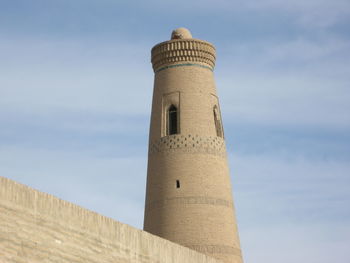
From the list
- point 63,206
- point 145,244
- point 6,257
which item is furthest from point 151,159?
point 6,257

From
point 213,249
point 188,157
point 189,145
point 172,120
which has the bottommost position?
point 213,249

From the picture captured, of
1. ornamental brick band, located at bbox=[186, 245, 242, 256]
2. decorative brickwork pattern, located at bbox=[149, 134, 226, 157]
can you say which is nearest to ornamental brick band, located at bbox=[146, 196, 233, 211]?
ornamental brick band, located at bbox=[186, 245, 242, 256]

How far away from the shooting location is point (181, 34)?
21.0 meters

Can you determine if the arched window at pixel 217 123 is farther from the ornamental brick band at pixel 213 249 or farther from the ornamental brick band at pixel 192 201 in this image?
the ornamental brick band at pixel 213 249

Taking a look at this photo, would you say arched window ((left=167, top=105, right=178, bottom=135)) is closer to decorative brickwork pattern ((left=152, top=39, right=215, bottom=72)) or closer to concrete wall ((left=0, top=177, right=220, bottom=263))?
decorative brickwork pattern ((left=152, top=39, right=215, bottom=72))

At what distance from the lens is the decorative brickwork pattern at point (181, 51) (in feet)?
66.5

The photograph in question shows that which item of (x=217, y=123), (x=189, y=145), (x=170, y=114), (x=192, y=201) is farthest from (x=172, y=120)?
(x=192, y=201)

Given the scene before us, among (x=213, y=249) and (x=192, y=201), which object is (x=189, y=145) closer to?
(x=192, y=201)

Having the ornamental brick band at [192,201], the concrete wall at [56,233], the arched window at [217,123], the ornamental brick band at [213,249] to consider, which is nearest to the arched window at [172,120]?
the arched window at [217,123]

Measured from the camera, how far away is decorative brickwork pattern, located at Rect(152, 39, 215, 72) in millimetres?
20266

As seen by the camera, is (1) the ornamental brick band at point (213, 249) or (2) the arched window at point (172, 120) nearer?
(1) the ornamental brick band at point (213, 249)

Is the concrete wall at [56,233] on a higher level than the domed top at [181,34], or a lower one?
lower

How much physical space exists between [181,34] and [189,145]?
3552 millimetres

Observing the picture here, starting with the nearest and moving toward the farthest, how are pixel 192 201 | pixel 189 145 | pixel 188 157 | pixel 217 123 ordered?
1. pixel 192 201
2. pixel 188 157
3. pixel 189 145
4. pixel 217 123
